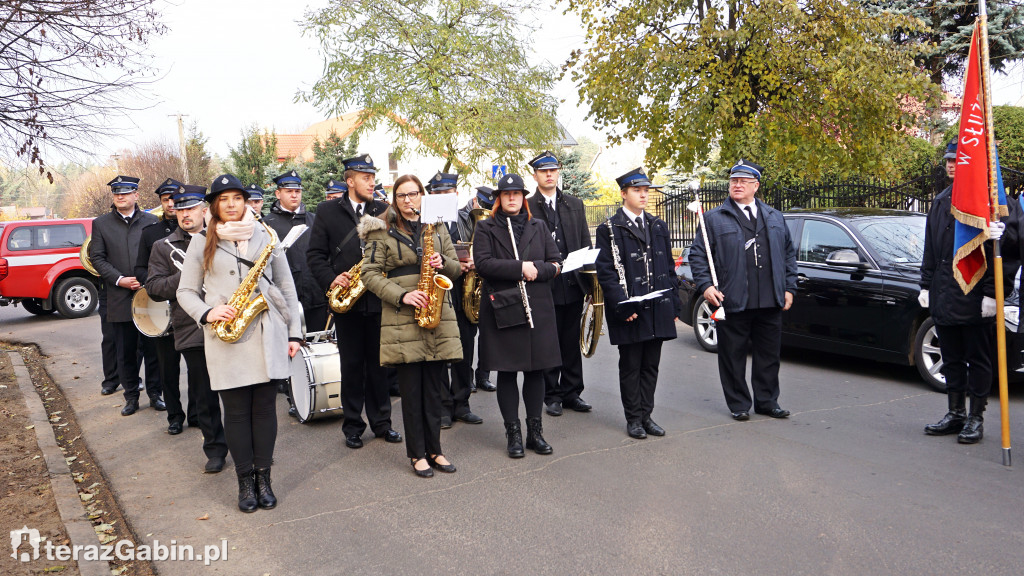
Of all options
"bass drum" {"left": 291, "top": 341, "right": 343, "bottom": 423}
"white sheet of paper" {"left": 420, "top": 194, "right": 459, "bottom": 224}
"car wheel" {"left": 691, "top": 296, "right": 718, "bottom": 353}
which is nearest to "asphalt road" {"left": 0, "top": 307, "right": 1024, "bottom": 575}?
"bass drum" {"left": 291, "top": 341, "right": 343, "bottom": 423}

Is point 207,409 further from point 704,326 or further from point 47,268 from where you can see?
point 47,268

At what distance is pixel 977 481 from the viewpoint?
498 centimetres

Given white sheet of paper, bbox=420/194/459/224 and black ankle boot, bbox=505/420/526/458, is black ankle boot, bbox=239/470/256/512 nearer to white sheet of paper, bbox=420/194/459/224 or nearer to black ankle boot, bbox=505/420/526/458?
black ankle boot, bbox=505/420/526/458

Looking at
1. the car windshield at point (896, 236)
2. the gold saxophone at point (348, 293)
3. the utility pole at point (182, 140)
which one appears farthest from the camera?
the utility pole at point (182, 140)

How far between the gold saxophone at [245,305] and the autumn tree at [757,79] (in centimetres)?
1102

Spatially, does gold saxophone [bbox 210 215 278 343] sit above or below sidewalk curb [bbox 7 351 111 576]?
above

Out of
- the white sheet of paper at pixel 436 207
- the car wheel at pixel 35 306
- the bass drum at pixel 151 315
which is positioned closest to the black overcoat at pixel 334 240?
the white sheet of paper at pixel 436 207

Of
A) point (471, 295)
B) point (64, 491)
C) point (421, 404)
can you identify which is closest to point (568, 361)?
point (471, 295)

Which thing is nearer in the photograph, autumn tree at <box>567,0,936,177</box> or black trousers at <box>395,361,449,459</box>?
black trousers at <box>395,361,449,459</box>

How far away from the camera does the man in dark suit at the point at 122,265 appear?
7.80 meters

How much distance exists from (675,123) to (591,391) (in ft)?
28.6

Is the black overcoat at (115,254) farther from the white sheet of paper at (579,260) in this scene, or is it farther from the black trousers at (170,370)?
the white sheet of paper at (579,260)

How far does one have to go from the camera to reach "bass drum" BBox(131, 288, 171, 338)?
6625mm

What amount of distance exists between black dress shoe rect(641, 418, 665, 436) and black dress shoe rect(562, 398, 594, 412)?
0.88m
